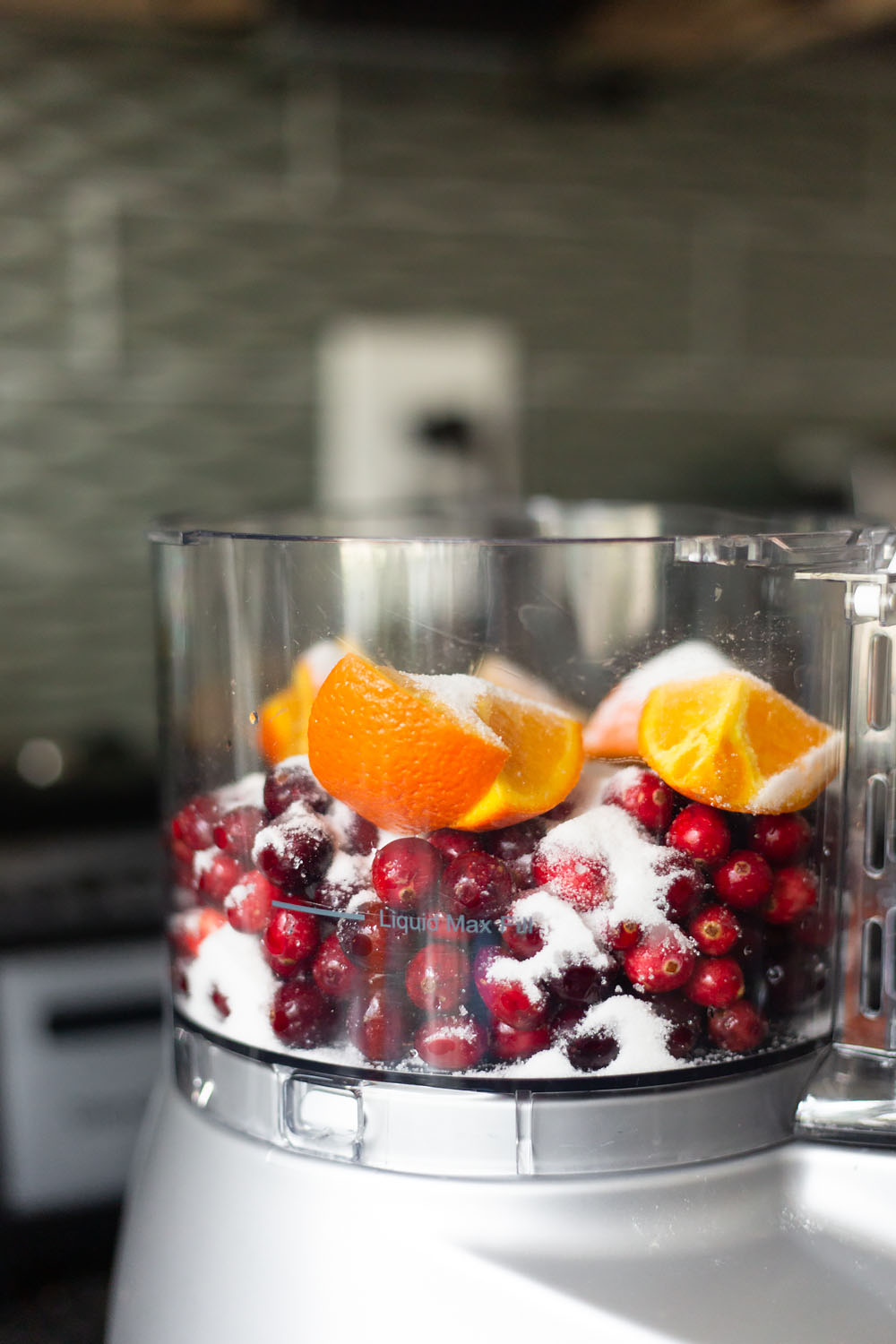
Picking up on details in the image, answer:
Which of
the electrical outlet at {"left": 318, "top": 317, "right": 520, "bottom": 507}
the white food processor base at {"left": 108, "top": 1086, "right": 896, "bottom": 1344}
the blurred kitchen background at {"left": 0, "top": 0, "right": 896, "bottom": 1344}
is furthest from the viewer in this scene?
the electrical outlet at {"left": 318, "top": 317, "right": 520, "bottom": 507}

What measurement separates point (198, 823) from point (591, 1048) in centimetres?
17

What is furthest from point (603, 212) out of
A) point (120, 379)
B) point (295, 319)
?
point (120, 379)

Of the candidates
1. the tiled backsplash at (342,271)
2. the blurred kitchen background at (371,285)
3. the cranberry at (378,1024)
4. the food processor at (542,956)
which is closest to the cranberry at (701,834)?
the food processor at (542,956)

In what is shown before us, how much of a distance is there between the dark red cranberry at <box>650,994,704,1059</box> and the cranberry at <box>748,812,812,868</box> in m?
0.06

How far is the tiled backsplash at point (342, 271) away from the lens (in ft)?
4.67

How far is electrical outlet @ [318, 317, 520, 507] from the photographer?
59.3 inches

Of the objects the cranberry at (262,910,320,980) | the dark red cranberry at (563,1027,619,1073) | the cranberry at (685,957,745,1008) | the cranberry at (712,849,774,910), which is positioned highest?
the cranberry at (712,849,774,910)

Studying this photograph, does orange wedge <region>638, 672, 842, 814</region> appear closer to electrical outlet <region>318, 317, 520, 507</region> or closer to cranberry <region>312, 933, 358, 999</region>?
cranberry <region>312, 933, 358, 999</region>

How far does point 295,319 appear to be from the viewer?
59.0 inches

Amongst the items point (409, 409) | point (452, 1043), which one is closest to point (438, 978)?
point (452, 1043)

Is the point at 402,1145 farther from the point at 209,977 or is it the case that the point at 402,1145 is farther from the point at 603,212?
the point at 603,212

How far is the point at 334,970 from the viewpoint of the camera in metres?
0.40

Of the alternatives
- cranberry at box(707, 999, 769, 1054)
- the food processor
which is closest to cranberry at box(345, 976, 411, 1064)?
the food processor

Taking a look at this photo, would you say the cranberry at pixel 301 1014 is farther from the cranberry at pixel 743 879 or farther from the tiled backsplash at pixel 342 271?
the tiled backsplash at pixel 342 271
